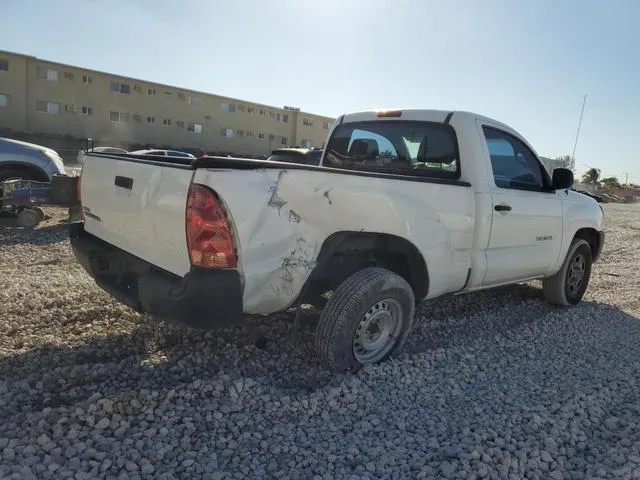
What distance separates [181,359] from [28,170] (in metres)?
7.60

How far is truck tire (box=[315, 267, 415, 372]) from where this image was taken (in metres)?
3.29

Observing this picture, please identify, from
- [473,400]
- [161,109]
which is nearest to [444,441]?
[473,400]

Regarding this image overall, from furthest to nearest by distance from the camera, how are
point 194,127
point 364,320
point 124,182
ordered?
1. point 194,127
2. point 364,320
3. point 124,182

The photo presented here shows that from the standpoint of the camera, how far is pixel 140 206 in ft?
10.2

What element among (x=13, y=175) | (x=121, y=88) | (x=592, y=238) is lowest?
(x=13, y=175)

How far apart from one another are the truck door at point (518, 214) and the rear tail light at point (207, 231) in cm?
256

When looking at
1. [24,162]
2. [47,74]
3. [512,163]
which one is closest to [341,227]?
[512,163]

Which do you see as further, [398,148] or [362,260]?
[398,148]

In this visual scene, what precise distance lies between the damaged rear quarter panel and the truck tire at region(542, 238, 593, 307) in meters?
2.62

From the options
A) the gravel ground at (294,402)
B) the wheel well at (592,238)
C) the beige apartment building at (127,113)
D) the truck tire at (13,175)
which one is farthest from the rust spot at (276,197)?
the beige apartment building at (127,113)

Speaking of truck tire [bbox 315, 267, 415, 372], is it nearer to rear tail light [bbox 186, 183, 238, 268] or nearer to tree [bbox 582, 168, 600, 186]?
rear tail light [bbox 186, 183, 238, 268]

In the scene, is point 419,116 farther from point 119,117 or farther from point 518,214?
point 119,117

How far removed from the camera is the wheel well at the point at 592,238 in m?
6.01

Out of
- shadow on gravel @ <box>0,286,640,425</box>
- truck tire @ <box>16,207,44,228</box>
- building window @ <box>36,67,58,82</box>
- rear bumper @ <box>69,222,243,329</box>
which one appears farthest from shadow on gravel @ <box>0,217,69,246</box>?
building window @ <box>36,67,58,82</box>
